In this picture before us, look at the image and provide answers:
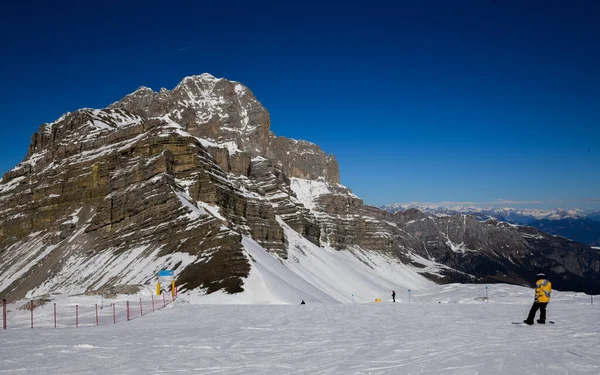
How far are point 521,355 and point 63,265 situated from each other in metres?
106

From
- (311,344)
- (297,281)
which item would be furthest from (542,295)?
(297,281)

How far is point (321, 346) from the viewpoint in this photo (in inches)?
708

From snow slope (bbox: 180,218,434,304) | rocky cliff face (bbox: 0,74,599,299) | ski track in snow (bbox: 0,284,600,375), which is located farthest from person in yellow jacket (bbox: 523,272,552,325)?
rocky cliff face (bbox: 0,74,599,299)

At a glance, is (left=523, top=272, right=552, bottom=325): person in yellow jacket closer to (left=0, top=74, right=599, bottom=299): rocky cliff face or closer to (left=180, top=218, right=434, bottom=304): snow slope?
(left=180, top=218, right=434, bottom=304): snow slope

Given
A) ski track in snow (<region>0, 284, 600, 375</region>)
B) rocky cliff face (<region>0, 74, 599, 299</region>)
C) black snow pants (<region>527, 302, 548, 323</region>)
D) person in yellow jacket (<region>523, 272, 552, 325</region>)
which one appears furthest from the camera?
rocky cliff face (<region>0, 74, 599, 299</region>)

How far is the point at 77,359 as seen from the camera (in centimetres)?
1608

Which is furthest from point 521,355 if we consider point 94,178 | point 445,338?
point 94,178

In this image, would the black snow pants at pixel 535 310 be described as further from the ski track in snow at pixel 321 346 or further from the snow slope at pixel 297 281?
the snow slope at pixel 297 281

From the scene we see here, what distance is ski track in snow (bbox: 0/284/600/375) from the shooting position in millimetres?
14172

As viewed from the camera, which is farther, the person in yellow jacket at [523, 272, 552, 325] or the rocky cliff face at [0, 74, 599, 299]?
the rocky cliff face at [0, 74, 599, 299]

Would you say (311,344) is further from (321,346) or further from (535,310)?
(535,310)

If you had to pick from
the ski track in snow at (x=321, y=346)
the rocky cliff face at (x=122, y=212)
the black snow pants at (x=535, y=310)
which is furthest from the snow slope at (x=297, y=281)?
the black snow pants at (x=535, y=310)

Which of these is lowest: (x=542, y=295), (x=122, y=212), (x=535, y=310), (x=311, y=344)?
(x=311, y=344)

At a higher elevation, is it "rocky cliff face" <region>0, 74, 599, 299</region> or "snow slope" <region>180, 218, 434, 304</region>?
"rocky cliff face" <region>0, 74, 599, 299</region>
